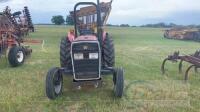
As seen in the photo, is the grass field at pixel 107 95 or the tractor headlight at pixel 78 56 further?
the tractor headlight at pixel 78 56

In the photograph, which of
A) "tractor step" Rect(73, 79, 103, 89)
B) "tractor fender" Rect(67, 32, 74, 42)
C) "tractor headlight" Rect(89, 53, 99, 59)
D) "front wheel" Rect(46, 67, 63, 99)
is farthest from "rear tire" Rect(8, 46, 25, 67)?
"tractor headlight" Rect(89, 53, 99, 59)

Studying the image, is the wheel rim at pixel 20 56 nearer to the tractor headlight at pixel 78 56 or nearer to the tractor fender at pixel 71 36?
the tractor fender at pixel 71 36

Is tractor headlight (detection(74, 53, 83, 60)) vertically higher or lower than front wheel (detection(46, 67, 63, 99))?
higher

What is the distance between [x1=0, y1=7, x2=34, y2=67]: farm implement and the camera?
10.9 metres

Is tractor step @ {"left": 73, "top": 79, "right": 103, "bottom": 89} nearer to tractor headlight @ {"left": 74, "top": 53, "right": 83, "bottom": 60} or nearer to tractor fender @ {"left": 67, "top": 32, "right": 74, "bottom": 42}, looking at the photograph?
tractor headlight @ {"left": 74, "top": 53, "right": 83, "bottom": 60}

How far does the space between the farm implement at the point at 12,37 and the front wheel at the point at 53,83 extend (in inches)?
157

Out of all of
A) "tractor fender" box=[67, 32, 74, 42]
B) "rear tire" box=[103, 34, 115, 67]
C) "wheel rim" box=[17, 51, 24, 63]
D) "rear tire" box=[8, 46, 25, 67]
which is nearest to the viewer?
"rear tire" box=[103, 34, 115, 67]

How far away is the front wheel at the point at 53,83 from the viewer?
6711 mm

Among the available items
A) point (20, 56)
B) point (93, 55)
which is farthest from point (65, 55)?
point (20, 56)

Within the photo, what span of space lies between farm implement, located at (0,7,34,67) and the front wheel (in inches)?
157

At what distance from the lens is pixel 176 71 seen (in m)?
10.5

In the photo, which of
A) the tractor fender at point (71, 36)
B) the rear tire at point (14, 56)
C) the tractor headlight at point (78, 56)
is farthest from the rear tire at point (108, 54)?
the rear tire at point (14, 56)

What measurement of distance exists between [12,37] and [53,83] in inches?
232

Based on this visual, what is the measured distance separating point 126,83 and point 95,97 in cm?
162
